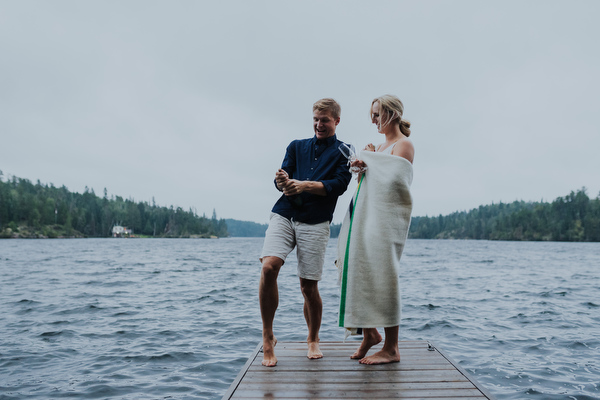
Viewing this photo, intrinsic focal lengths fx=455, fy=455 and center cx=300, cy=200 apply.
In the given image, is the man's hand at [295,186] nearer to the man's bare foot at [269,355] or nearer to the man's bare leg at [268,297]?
the man's bare leg at [268,297]

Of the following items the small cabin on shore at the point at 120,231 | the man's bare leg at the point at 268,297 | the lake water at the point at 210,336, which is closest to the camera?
the man's bare leg at the point at 268,297

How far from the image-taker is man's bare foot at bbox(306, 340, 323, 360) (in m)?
4.52

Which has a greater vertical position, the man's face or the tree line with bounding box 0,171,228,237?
the tree line with bounding box 0,171,228,237

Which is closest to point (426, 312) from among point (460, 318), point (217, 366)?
point (460, 318)

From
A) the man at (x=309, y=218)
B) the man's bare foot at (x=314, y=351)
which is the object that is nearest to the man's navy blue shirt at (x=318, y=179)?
the man at (x=309, y=218)

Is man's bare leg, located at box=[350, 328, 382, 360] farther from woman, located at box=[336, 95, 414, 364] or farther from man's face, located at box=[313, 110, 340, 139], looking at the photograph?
man's face, located at box=[313, 110, 340, 139]

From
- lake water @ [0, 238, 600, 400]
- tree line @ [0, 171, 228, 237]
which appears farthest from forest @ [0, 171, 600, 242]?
lake water @ [0, 238, 600, 400]

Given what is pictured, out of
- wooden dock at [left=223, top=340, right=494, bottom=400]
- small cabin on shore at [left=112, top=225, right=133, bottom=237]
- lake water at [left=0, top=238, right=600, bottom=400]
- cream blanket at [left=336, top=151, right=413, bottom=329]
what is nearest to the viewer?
wooden dock at [left=223, top=340, right=494, bottom=400]

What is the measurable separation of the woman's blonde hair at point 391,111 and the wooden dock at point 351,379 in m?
2.19

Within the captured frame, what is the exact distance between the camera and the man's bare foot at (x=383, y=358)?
14.1ft

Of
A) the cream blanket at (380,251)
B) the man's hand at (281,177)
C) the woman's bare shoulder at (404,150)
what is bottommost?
the cream blanket at (380,251)

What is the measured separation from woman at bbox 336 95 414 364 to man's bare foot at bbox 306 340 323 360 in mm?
625

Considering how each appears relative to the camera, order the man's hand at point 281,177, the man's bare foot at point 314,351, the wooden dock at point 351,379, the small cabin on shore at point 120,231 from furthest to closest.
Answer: the small cabin on shore at point 120,231 → the man's bare foot at point 314,351 → the man's hand at point 281,177 → the wooden dock at point 351,379

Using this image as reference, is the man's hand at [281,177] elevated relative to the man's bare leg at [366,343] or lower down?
elevated
